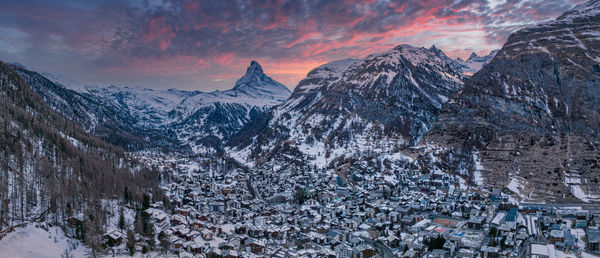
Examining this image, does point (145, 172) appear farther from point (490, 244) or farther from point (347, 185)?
point (490, 244)

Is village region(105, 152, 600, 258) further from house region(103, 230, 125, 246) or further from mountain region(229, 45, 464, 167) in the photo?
mountain region(229, 45, 464, 167)

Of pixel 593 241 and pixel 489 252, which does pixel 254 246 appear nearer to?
pixel 489 252

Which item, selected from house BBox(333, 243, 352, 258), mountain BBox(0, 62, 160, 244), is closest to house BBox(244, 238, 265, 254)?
house BBox(333, 243, 352, 258)

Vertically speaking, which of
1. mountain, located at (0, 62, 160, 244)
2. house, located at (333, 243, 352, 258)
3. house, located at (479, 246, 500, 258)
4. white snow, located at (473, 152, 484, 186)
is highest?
mountain, located at (0, 62, 160, 244)

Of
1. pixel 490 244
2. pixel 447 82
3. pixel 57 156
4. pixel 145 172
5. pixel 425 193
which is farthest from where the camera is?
pixel 447 82

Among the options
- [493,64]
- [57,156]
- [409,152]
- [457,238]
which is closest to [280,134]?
[409,152]

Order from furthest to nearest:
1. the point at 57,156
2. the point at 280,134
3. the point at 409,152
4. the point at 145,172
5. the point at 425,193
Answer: the point at 280,134, the point at 409,152, the point at 145,172, the point at 425,193, the point at 57,156

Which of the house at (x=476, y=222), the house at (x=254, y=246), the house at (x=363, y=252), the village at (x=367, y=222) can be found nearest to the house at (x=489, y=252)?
the village at (x=367, y=222)
